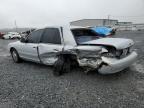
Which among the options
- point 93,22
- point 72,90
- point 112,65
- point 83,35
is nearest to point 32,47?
point 83,35

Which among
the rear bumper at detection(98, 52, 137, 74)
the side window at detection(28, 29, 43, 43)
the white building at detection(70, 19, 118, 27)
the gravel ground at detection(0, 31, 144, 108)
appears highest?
the side window at detection(28, 29, 43, 43)

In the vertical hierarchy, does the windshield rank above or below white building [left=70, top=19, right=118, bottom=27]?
above

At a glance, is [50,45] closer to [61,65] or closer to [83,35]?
[61,65]

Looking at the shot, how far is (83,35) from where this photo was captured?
5.44 metres

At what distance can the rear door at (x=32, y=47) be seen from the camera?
5578 mm

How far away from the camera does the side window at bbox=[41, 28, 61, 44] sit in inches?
196

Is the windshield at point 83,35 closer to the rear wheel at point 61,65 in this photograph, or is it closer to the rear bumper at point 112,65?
the rear wheel at point 61,65

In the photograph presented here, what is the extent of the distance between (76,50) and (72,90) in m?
1.13

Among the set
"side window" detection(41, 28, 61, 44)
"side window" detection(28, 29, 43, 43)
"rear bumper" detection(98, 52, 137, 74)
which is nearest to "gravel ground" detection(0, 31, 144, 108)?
"rear bumper" detection(98, 52, 137, 74)

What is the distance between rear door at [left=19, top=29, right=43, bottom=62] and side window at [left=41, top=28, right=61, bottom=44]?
0.26 meters

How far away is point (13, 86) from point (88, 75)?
2130 mm

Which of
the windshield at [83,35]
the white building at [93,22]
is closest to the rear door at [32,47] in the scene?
the windshield at [83,35]

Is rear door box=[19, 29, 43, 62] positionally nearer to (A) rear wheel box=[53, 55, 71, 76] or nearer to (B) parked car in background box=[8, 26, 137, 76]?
(B) parked car in background box=[8, 26, 137, 76]

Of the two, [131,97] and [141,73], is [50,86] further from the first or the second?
[141,73]
